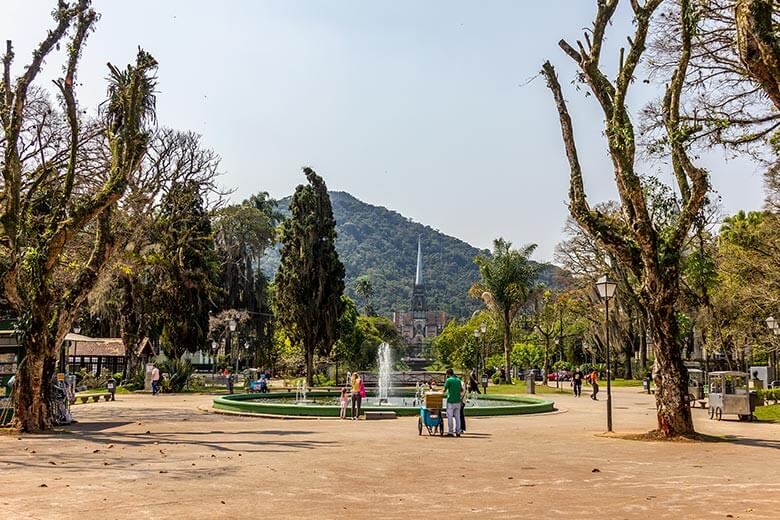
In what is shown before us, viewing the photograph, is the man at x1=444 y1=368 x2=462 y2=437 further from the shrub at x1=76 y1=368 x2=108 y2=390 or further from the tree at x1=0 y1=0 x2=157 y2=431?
the shrub at x1=76 y1=368 x2=108 y2=390

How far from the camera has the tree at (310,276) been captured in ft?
168

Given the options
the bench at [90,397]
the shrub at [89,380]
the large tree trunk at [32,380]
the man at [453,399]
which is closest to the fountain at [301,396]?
the bench at [90,397]

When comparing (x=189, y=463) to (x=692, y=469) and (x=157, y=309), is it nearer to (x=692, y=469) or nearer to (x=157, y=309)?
(x=692, y=469)

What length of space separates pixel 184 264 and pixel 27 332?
29.6m

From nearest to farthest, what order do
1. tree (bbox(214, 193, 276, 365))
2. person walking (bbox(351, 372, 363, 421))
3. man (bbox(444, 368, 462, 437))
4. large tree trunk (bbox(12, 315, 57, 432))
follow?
man (bbox(444, 368, 462, 437)) → large tree trunk (bbox(12, 315, 57, 432)) → person walking (bbox(351, 372, 363, 421)) → tree (bbox(214, 193, 276, 365))

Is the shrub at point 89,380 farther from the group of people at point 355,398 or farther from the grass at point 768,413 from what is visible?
the grass at point 768,413

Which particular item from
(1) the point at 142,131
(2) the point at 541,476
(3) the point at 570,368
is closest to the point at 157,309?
(1) the point at 142,131

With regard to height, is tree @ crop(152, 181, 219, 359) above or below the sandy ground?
above

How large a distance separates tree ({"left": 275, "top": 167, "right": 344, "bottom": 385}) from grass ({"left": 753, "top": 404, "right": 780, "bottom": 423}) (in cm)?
2906

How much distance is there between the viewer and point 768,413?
26234 mm

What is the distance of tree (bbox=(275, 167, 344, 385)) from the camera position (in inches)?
2014

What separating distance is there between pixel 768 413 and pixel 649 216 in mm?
12157

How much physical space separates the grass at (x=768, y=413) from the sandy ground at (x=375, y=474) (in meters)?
4.35

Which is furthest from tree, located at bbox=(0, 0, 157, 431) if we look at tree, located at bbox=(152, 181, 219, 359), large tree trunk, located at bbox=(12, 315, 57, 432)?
tree, located at bbox=(152, 181, 219, 359)
